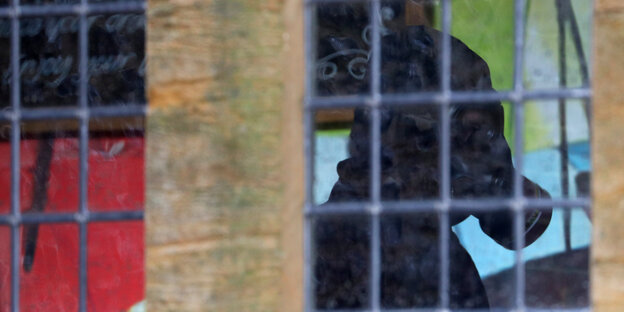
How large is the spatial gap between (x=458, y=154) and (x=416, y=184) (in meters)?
0.20

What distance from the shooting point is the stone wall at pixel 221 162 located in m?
2.39

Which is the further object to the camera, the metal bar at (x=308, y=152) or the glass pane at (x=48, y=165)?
the glass pane at (x=48, y=165)

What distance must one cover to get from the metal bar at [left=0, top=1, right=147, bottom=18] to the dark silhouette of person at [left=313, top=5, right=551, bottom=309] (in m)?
1.17

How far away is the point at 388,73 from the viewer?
365cm

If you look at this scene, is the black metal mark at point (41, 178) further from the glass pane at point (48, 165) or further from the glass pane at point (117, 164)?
the glass pane at point (117, 164)

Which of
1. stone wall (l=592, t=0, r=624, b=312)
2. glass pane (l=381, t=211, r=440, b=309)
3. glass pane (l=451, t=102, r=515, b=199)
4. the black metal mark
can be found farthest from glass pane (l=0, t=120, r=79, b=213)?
stone wall (l=592, t=0, r=624, b=312)

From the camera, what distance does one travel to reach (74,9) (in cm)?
265

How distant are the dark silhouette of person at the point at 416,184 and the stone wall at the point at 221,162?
1.22m

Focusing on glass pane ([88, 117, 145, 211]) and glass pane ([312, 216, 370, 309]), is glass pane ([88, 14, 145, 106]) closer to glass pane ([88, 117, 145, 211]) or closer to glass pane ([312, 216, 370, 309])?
glass pane ([88, 117, 145, 211])

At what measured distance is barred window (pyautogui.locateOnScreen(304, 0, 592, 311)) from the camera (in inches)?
136

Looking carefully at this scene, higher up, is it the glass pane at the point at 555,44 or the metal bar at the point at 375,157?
the glass pane at the point at 555,44

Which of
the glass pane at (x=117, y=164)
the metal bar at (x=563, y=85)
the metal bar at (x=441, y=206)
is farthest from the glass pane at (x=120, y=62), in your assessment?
the metal bar at (x=563, y=85)

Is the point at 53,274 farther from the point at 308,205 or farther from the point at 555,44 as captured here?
the point at 555,44

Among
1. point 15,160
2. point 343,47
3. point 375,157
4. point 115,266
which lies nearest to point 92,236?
point 115,266
